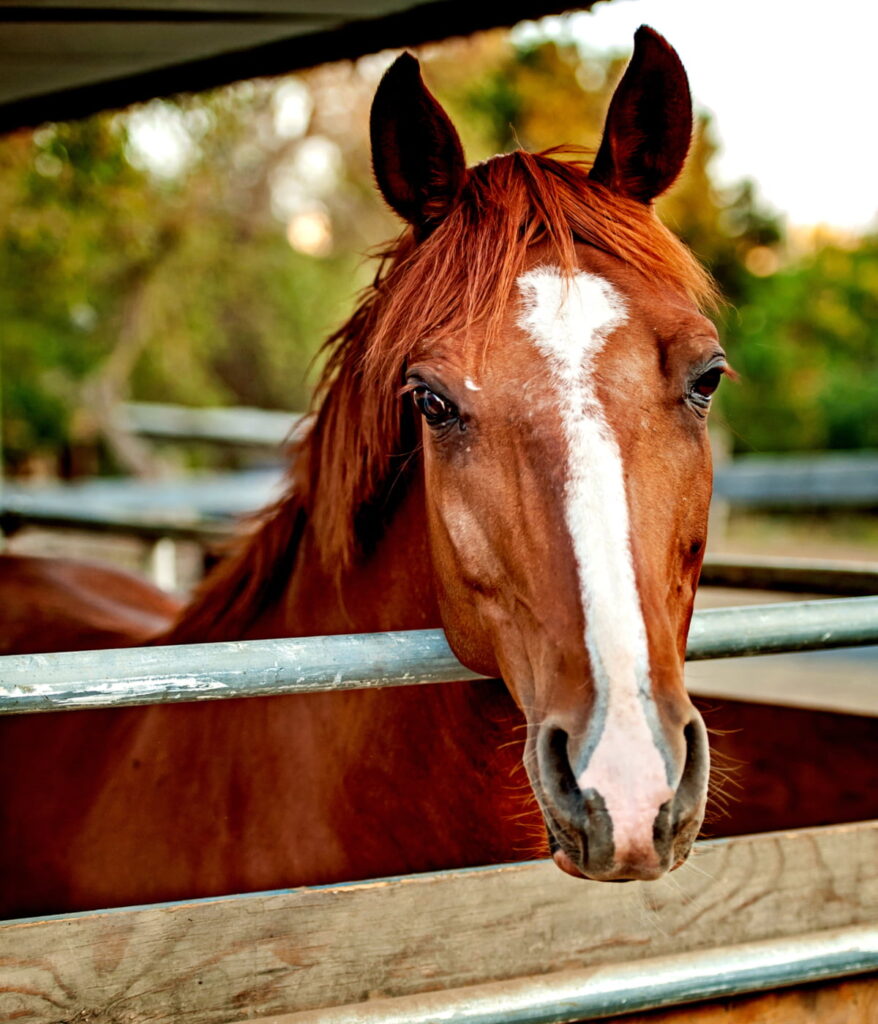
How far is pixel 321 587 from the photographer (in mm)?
1929

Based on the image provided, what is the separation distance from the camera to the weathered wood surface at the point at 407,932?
1250mm

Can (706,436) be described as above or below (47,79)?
below

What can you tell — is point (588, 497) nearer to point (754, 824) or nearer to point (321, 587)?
point (321, 587)

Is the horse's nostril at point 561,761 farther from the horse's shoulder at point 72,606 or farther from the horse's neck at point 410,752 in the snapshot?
the horse's shoulder at point 72,606

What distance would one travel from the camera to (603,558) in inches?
47.7

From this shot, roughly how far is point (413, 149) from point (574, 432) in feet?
2.23

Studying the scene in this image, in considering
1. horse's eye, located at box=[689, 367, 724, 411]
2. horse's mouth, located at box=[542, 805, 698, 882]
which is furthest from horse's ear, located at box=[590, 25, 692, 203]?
horse's mouth, located at box=[542, 805, 698, 882]

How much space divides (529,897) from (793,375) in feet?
71.9

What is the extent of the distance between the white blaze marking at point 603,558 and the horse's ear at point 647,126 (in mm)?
361

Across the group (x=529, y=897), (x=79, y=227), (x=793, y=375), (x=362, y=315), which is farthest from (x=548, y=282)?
(x=793, y=375)

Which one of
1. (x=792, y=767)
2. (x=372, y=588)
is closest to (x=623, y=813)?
(x=372, y=588)

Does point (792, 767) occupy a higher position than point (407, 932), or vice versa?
point (407, 932)

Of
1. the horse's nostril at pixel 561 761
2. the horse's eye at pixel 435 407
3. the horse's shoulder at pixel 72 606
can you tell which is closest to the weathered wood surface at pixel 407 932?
the horse's nostril at pixel 561 761

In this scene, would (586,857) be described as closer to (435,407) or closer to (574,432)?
(574,432)
